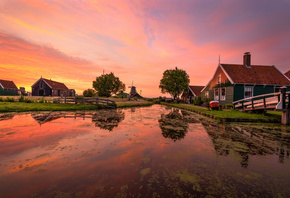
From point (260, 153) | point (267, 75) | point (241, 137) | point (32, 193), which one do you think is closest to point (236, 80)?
point (267, 75)

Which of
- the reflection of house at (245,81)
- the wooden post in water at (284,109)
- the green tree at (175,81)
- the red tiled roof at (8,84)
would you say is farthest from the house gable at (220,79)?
the red tiled roof at (8,84)

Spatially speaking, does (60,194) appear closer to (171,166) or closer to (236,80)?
(171,166)

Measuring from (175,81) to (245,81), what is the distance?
21773 mm

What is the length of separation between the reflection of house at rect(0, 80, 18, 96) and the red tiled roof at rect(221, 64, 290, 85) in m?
65.6

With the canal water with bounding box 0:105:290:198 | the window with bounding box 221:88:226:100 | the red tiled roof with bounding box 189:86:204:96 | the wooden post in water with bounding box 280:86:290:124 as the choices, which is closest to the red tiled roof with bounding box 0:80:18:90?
the canal water with bounding box 0:105:290:198

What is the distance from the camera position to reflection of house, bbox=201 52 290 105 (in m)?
19.2

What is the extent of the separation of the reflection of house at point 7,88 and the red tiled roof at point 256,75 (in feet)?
215

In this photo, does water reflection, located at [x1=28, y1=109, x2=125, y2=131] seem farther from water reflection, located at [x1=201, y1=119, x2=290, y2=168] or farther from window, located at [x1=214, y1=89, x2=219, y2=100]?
window, located at [x1=214, y1=89, x2=219, y2=100]

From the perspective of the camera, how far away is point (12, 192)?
96.5 inches

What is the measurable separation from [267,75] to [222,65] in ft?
22.4

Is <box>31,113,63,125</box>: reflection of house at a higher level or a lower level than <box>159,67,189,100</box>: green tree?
lower

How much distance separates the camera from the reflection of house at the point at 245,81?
1922 cm

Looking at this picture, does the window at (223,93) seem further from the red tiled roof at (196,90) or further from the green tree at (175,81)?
the green tree at (175,81)

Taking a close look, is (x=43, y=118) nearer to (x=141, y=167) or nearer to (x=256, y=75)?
(x=141, y=167)
